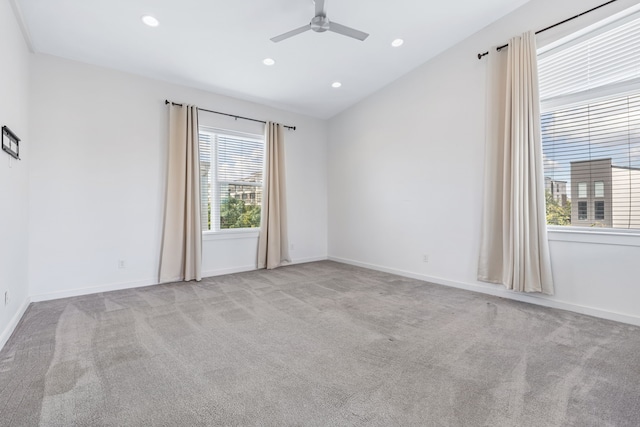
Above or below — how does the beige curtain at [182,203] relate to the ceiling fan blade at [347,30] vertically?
below

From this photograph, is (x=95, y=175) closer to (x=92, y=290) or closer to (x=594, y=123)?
(x=92, y=290)

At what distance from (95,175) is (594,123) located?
18.6 ft

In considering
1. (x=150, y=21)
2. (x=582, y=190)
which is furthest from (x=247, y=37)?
(x=582, y=190)

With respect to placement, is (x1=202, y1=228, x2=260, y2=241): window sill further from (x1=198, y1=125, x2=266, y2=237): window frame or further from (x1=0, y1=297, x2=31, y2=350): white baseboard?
(x1=0, y1=297, x2=31, y2=350): white baseboard

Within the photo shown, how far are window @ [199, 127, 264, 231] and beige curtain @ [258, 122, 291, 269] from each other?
0.19m

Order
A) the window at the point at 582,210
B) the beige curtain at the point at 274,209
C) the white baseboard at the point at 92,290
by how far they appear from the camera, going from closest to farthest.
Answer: the window at the point at 582,210 < the white baseboard at the point at 92,290 < the beige curtain at the point at 274,209

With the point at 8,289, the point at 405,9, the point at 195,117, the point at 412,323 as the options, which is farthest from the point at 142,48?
the point at 412,323

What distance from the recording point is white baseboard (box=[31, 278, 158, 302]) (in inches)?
130

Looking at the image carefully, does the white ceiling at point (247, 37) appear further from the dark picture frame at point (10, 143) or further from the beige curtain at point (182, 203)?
the dark picture frame at point (10, 143)

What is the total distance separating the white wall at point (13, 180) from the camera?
7.50 ft

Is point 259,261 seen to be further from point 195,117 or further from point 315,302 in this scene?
point 195,117

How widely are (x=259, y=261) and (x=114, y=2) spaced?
148 inches

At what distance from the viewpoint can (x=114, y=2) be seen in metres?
2.66

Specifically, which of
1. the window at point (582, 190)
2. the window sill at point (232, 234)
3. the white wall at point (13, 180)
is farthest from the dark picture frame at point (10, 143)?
the window at point (582, 190)
